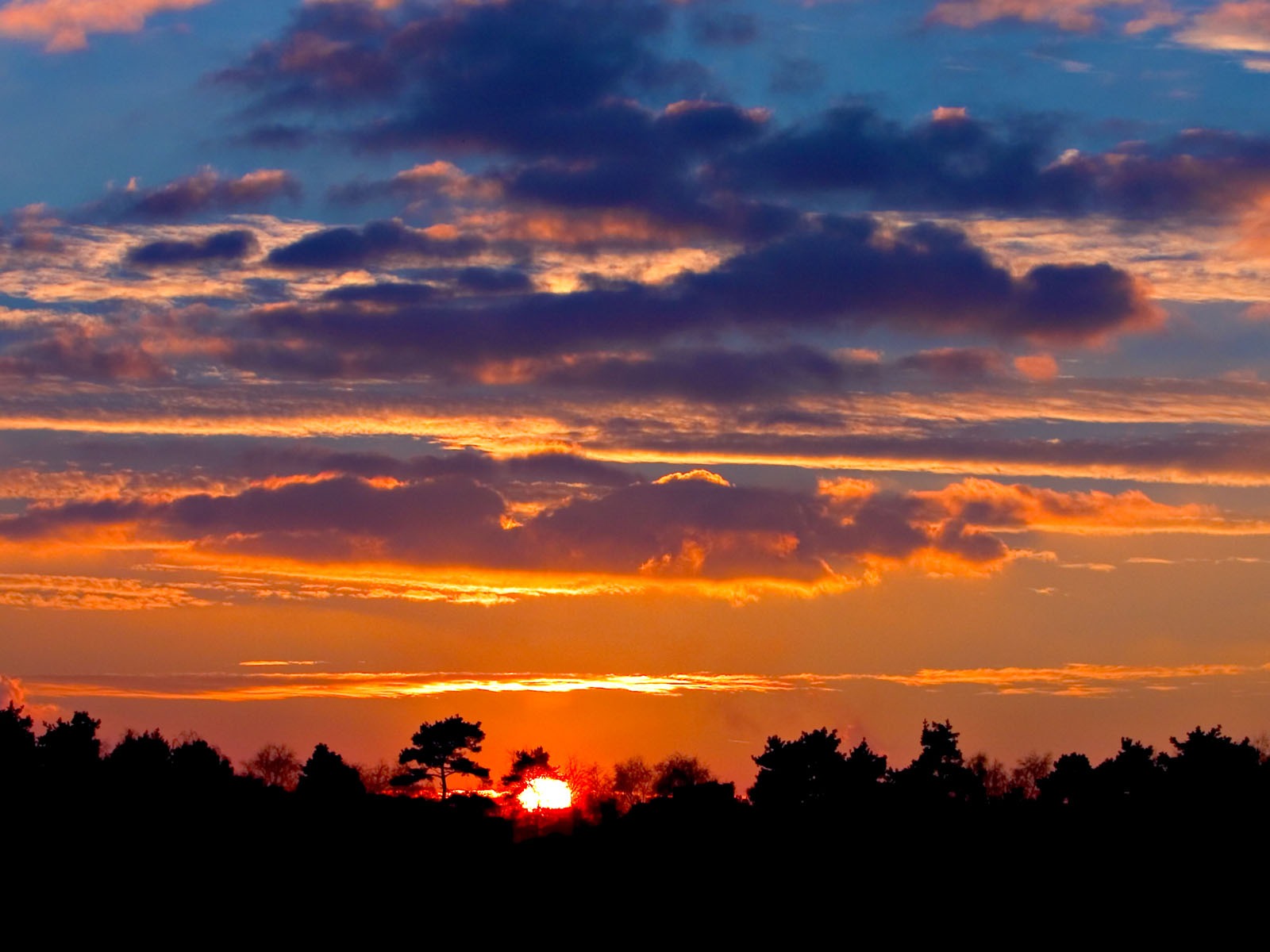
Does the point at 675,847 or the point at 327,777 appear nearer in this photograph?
the point at 675,847

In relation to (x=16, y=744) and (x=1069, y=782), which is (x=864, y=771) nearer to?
(x=1069, y=782)

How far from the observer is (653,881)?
3221 inches

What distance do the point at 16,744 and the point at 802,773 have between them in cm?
4911

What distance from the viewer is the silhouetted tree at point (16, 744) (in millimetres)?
105000

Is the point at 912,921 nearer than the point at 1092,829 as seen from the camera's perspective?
Yes

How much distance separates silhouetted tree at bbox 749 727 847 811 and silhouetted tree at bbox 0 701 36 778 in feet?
143

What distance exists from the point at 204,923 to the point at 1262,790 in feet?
175

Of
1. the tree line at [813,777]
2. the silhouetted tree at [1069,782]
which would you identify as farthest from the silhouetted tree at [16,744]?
the silhouetted tree at [1069,782]

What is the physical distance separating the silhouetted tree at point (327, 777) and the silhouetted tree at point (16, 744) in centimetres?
1625

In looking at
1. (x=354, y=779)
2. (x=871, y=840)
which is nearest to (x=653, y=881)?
(x=871, y=840)

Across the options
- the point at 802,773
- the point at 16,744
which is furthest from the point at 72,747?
the point at 802,773

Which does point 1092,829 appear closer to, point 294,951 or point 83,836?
point 294,951

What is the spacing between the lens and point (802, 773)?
109500mm

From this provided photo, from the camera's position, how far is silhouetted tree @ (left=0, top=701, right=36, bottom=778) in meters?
105
